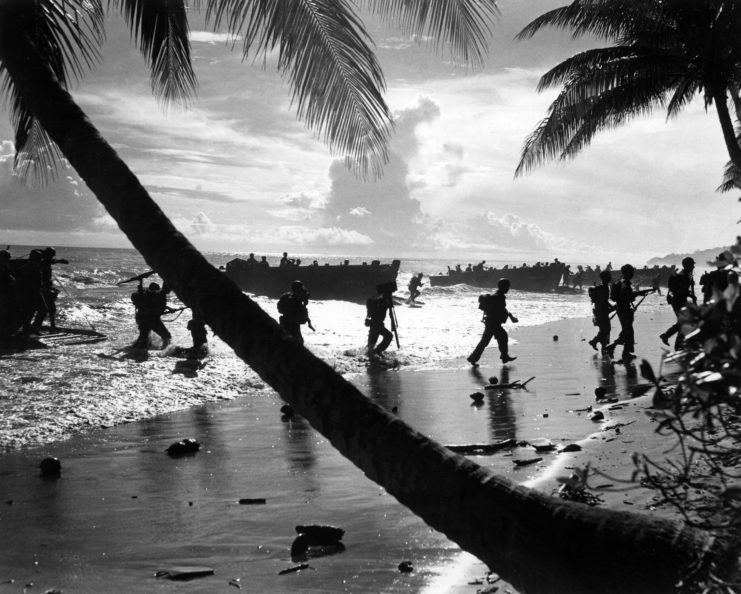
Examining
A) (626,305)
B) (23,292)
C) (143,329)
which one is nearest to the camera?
(626,305)

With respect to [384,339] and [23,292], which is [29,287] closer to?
[23,292]

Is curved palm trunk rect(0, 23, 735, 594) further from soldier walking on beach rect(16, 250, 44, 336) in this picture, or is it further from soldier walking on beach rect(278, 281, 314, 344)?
soldier walking on beach rect(16, 250, 44, 336)

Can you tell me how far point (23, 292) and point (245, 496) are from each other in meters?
13.3

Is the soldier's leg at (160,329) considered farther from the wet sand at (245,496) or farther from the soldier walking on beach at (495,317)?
the soldier walking on beach at (495,317)

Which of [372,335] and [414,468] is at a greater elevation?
[414,468]

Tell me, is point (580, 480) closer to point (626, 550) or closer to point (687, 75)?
point (626, 550)

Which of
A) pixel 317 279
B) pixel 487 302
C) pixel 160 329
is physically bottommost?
pixel 160 329

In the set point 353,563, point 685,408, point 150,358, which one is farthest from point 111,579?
point 150,358

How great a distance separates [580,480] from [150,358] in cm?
1468

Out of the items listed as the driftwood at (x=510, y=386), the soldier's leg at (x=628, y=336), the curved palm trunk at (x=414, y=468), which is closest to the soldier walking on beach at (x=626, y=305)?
the soldier's leg at (x=628, y=336)

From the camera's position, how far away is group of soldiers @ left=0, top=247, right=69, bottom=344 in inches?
663

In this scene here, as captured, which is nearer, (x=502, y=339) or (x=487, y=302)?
(x=487, y=302)

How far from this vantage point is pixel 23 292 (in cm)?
1747

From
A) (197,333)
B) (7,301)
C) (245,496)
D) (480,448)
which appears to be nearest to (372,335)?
(197,333)
